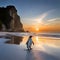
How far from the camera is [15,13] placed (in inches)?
4464

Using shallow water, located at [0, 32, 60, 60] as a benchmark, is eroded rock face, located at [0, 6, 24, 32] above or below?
above

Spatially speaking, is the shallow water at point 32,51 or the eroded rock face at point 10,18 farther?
the eroded rock face at point 10,18

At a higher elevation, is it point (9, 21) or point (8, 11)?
point (8, 11)

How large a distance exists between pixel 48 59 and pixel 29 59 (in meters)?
1.11

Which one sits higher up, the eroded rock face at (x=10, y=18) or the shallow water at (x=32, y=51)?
the eroded rock face at (x=10, y=18)

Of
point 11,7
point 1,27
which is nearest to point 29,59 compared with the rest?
point 1,27

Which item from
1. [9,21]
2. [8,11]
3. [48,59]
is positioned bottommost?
[48,59]

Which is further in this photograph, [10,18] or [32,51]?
[10,18]

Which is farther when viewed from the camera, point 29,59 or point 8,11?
point 8,11

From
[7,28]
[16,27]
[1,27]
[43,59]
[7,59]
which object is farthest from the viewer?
[16,27]

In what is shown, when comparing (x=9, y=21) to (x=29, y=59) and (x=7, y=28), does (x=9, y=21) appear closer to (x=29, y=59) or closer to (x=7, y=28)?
(x=7, y=28)

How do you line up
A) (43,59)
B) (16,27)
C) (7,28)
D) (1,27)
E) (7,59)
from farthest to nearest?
(16,27) < (7,28) < (1,27) < (43,59) < (7,59)

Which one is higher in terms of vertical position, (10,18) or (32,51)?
(10,18)

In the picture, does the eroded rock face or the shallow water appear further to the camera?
the eroded rock face
